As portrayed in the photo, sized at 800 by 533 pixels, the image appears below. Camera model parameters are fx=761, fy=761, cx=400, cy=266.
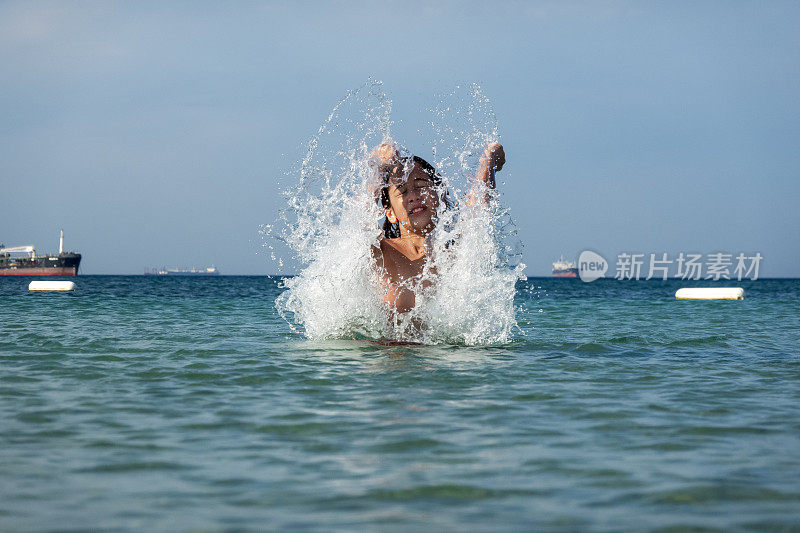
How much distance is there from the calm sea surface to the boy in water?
0.87m

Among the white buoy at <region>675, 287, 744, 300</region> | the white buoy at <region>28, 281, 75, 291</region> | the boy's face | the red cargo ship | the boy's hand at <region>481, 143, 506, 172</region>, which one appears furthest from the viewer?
the red cargo ship

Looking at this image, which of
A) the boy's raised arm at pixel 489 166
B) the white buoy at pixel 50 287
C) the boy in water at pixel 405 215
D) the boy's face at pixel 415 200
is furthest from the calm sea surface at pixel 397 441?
the white buoy at pixel 50 287

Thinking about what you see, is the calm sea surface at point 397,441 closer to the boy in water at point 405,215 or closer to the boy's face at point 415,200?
the boy in water at point 405,215

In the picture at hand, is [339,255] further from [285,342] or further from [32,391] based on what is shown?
[32,391]

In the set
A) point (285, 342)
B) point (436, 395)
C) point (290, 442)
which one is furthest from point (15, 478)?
point (285, 342)

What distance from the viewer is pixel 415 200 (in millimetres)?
9359

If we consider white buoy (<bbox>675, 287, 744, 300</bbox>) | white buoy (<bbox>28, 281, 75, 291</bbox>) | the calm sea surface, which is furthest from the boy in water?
white buoy (<bbox>28, 281, 75, 291</bbox>)

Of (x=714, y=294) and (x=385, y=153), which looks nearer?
(x=385, y=153)

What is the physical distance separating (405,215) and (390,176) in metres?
0.52

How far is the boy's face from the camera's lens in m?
9.37

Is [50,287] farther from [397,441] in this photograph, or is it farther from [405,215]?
[397,441]

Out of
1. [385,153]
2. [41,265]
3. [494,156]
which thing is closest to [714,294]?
[494,156]

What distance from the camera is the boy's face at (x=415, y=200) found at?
369 inches

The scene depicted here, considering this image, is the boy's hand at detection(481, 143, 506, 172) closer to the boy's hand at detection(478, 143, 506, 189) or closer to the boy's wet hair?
the boy's hand at detection(478, 143, 506, 189)
